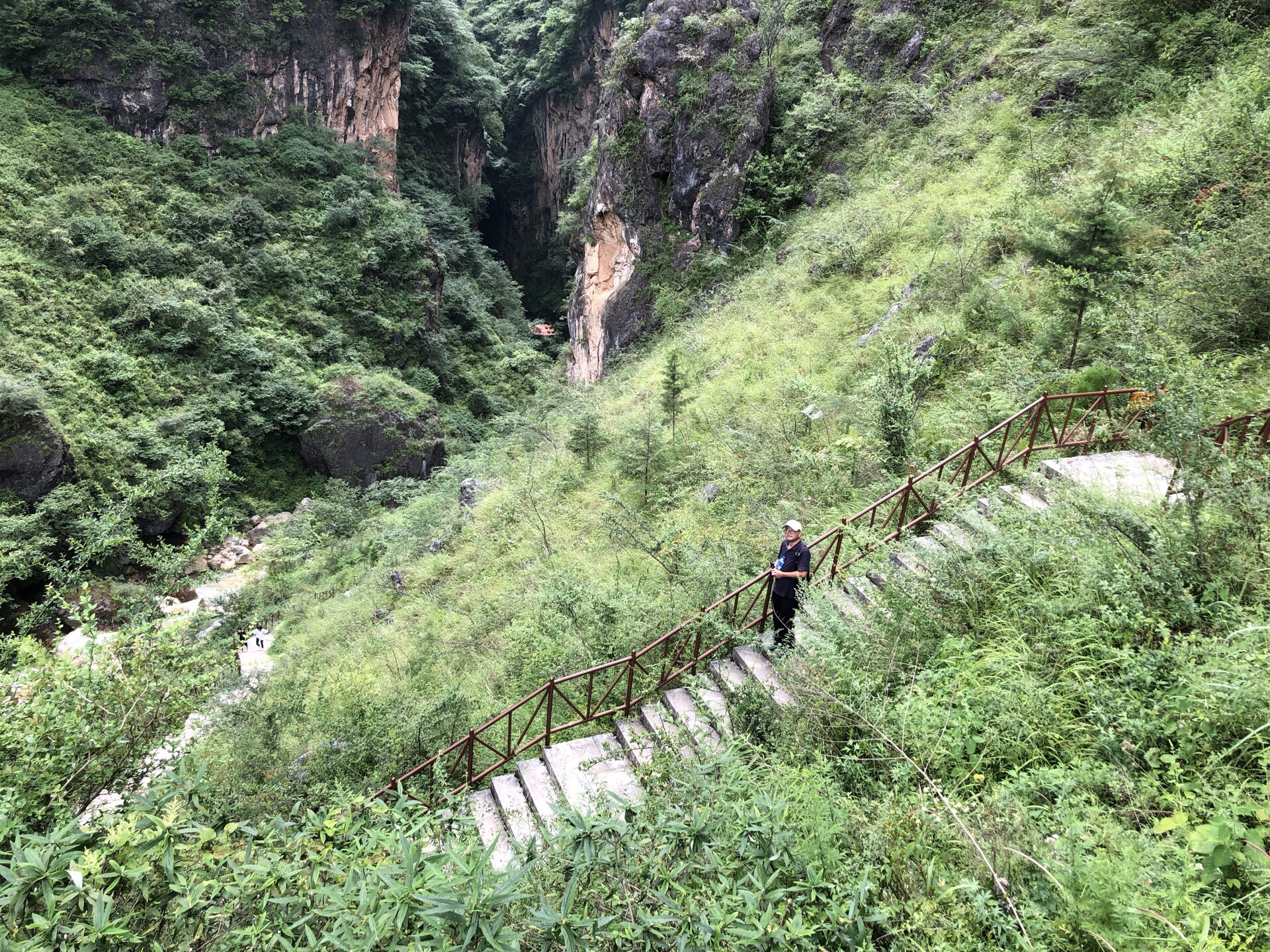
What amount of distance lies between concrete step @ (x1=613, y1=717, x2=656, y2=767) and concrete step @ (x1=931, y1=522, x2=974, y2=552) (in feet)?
8.24

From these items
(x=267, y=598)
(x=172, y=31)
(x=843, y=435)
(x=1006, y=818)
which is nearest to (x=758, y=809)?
(x=1006, y=818)

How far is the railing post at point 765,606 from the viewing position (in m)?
4.70

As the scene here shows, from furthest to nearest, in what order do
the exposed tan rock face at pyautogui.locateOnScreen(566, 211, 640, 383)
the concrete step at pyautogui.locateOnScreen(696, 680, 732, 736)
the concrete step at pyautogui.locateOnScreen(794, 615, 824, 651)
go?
the exposed tan rock face at pyautogui.locateOnScreen(566, 211, 640, 383), the concrete step at pyautogui.locateOnScreen(696, 680, 732, 736), the concrete step at pyautogui.locateOnScreen(794, 615, 824, 651)

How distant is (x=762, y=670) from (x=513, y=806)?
199 cm

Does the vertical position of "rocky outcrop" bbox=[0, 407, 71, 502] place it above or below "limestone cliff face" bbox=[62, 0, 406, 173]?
below

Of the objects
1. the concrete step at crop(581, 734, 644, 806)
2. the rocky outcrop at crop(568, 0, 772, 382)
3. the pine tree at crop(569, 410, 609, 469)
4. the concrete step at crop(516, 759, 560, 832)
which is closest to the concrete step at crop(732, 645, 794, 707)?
the concrete step at crop(581, 734, 644, 806)

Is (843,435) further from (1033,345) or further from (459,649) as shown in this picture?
(459,649)

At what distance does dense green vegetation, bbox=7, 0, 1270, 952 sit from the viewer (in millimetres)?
2031

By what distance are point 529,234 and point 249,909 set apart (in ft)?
124

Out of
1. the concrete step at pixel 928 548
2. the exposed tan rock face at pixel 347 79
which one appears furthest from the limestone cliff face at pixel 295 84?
the concrete step at pixel 928 548

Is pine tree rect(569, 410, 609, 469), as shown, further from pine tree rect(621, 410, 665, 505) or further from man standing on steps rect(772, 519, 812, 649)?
man standing on steps rect(772, 519, 812, 649)

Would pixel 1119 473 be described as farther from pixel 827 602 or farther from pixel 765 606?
pixel 765 606

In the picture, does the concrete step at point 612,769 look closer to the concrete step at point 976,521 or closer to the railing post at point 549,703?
the railing post at point 549,703

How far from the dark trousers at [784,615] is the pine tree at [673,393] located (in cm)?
476
